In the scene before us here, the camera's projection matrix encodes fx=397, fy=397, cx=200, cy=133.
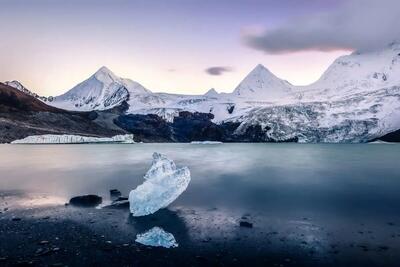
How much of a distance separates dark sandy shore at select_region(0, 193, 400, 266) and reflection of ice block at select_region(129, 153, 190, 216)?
3.10 feet

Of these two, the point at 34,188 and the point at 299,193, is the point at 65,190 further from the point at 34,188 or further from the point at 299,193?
the point at 299,193

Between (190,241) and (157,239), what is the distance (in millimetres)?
1884

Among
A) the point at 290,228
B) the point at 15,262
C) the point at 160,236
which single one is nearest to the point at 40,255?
the point at 15,262

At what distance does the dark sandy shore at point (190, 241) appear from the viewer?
18781 millimetres

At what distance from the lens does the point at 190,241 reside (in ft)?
71.8

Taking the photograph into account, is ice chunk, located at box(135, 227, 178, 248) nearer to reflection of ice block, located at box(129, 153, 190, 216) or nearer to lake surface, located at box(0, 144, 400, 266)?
lake surface, located at box(0, 144, 400, 266)

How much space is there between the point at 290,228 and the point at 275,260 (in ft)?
21.5

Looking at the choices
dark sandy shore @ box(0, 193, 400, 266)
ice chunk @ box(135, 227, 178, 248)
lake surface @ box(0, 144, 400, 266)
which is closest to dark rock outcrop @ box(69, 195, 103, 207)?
lake surface @ box(0, 144, 400, 266)

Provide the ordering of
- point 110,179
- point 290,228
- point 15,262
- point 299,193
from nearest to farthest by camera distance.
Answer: point 15,262 < point 290,228 < point 299,193 < point 110,179

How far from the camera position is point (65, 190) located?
42031 mm

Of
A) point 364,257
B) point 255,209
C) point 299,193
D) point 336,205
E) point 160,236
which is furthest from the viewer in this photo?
point 299,193

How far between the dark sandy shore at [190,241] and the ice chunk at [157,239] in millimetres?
455

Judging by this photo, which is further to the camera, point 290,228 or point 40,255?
point 290,228

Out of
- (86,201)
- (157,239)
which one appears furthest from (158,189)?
(157,239)
